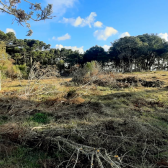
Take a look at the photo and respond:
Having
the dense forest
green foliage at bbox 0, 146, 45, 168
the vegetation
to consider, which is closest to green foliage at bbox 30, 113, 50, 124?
the vegetation

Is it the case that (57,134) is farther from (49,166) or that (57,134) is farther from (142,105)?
(142,105)

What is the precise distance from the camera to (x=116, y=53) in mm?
38750

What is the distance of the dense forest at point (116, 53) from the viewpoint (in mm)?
32500

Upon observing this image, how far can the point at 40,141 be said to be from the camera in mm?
2996

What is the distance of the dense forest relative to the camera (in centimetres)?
3250

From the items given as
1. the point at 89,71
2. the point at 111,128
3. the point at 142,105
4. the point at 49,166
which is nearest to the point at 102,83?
the point at 89,71

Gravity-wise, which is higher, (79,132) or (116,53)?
(116,53)

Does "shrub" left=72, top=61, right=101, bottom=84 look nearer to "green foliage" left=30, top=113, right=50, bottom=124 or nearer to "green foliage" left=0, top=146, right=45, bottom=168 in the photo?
"green foliage" left=30, top=113, right=50, bottom=124

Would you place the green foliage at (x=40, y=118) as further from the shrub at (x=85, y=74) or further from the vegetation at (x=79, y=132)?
the shrub at (x=85, y=74)

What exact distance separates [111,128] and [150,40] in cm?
3844

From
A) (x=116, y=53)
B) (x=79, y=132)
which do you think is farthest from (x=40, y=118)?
(x=116, y=53)

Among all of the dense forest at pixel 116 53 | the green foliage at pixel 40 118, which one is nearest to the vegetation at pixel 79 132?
the green foliage at pixel 40 118

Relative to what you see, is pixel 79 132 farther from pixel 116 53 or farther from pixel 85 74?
pixel 116 53

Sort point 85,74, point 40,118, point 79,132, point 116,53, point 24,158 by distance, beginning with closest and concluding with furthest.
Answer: point 24,158
point 79,132
point 40,118
point 85,74
point 116,53
